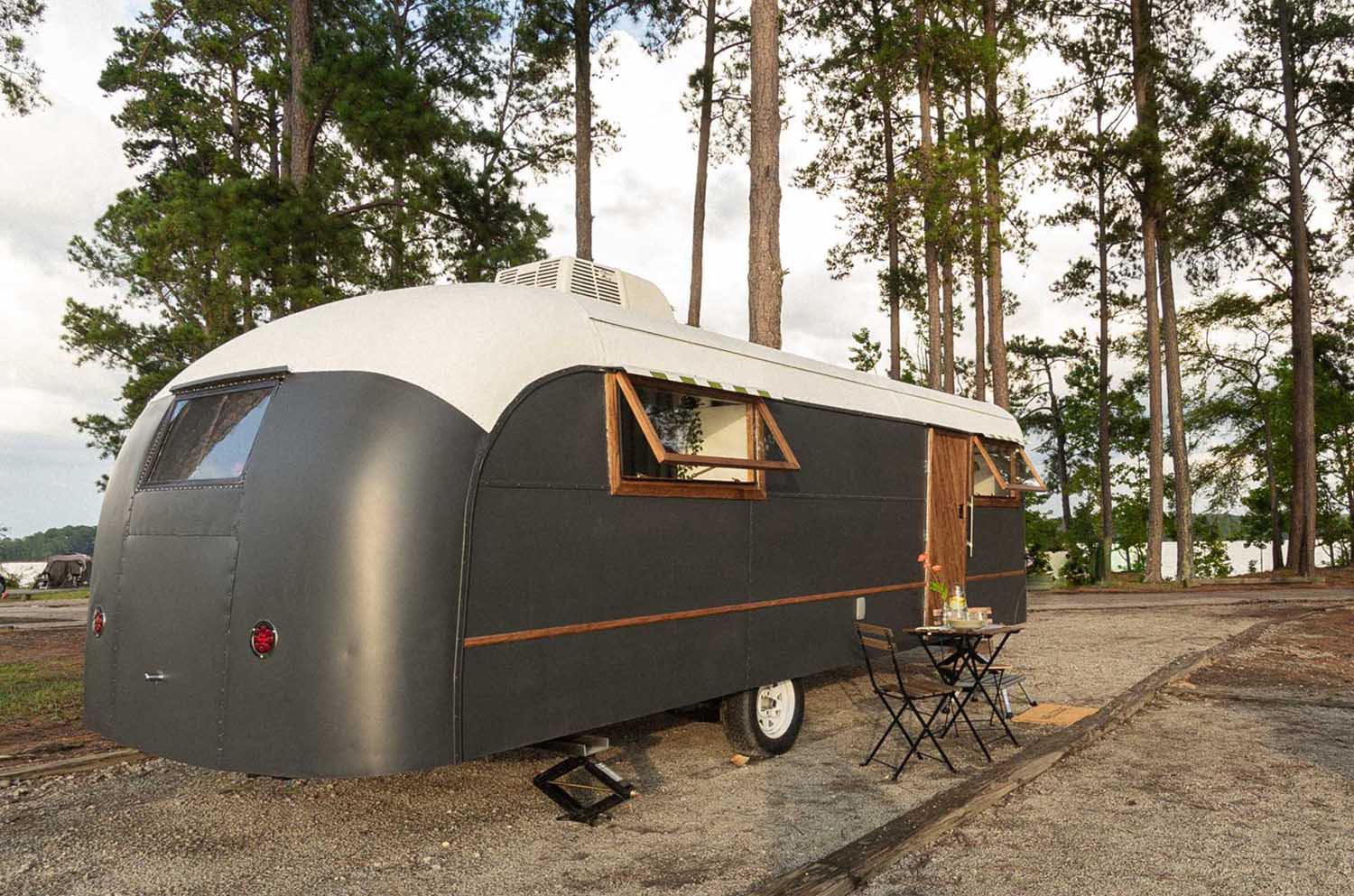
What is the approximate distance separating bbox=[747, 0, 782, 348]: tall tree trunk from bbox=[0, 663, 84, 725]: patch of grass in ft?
25.1

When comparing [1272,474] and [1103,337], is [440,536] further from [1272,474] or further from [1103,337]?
[1272,474]

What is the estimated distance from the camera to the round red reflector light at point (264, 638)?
3.91 m

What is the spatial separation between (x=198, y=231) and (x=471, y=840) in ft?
34.1

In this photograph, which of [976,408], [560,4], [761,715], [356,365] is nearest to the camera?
[356,365]

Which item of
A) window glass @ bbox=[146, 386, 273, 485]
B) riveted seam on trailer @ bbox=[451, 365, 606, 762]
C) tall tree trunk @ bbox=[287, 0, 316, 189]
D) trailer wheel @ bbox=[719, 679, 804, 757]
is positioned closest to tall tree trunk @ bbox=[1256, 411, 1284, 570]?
trailer wheel @ bbox=[719, 679, 804, 757]

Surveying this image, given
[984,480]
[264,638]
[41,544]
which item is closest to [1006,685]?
[984,480]

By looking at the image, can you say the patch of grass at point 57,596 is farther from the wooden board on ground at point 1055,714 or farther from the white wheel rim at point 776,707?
the wooden board on ground at point 1055,714

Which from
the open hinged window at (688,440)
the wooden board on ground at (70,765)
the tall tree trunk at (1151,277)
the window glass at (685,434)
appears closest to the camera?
the open hinged window at (688,440)

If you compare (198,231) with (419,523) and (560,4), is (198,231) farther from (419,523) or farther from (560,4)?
(419,523)

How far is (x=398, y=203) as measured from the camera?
45.8 feet

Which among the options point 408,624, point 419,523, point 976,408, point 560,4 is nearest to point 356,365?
point 419,523

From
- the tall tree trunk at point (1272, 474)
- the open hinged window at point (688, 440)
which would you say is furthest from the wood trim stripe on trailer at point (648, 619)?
the tall tree trunk at point (1272, 474)

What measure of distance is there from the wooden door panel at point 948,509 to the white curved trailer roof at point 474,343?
3042mm

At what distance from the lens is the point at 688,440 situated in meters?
5.53
